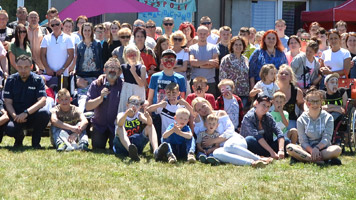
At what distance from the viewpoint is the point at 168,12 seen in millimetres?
15297

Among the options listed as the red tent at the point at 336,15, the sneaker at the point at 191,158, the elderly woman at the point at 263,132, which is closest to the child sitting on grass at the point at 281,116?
the elderly woman at the point at 263,132

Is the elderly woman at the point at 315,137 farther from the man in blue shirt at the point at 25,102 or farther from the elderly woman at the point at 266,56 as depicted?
the man in blue shirt at the point at 25,102

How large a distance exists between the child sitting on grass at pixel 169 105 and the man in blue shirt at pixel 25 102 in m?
1.63

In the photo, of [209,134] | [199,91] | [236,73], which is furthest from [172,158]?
[236,73]

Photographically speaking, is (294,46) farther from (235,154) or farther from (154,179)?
(154,179)

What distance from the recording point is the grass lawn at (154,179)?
6035mm

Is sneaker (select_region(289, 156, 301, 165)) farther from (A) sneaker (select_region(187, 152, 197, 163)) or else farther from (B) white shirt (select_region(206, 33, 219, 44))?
(B) white shirt (select_region(206, 33, 219, 44))

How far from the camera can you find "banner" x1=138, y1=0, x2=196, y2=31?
15188mm

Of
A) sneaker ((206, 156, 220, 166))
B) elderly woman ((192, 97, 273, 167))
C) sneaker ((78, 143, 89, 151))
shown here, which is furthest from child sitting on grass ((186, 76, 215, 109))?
sneaker ((78, 143, 89, 151))

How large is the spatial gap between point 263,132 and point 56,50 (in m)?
4.15

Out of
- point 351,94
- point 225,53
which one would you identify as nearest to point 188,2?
point 225,53

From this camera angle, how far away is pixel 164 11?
15258 mm

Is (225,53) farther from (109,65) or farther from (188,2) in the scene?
(188,2)

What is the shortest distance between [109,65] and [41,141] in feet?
5.58
